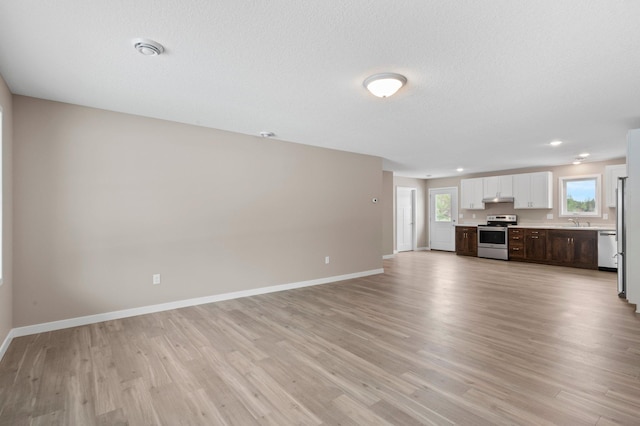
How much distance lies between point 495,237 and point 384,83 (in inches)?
284

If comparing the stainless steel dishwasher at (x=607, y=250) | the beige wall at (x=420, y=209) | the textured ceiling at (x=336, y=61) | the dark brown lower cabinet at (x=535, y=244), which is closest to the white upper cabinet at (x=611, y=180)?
the stainless steel dishwasher at (x=607, y=250)

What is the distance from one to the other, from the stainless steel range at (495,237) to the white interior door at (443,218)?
1.19m

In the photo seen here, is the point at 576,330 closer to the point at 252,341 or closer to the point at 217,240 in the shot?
the point at 252,341

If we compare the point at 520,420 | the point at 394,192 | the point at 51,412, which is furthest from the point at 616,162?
the point at 51,412

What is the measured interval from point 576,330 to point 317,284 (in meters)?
3.58

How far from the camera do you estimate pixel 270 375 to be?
2408 millimetres

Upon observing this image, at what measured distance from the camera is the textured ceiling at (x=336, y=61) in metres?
1.92

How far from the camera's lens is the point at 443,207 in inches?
403

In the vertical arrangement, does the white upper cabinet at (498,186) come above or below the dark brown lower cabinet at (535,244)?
above

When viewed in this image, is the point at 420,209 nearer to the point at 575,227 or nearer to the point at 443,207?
the point at 443,207

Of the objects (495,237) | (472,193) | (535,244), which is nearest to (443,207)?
(472,193)

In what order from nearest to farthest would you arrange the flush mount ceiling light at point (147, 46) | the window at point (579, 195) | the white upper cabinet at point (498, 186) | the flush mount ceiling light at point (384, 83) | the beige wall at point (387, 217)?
the flush mount ceiling light at point (147, 46)
the flush mount ceiling light at point (384, 83)
the window at point (579, 195)
the white upper cabinet at point (498, 186)
the beige wall at point (387, 217)

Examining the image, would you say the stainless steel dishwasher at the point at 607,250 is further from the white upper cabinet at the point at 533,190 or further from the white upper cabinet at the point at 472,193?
the white upper cabinet at the point at 472,193

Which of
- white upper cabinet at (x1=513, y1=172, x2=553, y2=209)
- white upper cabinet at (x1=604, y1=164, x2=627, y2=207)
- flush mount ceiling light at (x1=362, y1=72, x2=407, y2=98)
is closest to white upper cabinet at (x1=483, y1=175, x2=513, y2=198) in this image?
white upper cabinet at (x1=513, y1=172, x2=553, y2=209)
